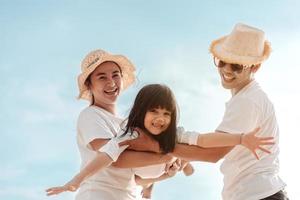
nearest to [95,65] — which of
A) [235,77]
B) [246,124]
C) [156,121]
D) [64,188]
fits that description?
[156,121]

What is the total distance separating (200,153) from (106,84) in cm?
171

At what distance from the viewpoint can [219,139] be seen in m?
5.00

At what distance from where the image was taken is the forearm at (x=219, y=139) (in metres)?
4.94

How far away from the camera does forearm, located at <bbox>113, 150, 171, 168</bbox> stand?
5457mm

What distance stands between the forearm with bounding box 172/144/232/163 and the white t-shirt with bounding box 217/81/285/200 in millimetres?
79

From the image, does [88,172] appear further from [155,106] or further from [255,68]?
[255,68]

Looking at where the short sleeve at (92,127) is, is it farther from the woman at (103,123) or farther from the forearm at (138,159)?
the forearm at (138,159)

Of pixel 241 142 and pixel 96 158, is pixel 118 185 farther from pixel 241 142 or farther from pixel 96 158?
pixel 241 142

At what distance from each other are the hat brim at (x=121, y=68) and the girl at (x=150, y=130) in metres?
1.03

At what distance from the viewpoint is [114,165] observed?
5.60 meters

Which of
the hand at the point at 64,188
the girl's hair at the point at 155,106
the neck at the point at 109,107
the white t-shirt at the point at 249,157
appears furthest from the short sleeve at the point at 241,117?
the neck at the point at 109,107

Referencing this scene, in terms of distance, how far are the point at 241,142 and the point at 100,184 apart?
61.8 inches

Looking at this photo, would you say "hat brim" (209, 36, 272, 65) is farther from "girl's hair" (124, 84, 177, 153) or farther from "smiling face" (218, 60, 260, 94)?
"girl's hair" (124, 84, 177, 153)

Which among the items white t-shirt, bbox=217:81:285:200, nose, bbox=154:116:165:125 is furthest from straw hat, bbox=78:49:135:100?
→ white t-shirt, bbox=217:81:285:200
